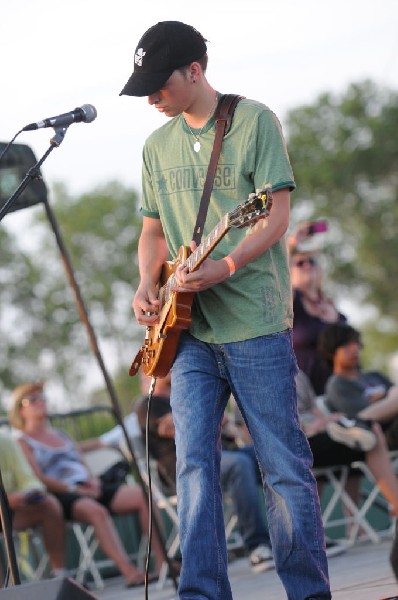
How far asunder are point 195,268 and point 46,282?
5344 cm

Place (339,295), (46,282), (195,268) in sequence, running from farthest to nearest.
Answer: (46,282), (339,295), (195,268)

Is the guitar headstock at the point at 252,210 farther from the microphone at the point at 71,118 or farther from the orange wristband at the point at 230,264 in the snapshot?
the microphone at the point at 71,118

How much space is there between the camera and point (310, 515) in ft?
13.6

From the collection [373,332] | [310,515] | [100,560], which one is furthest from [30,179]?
[373,332]

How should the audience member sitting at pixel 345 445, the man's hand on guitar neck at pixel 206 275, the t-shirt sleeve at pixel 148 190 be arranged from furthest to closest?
the audience member sitting at pixel 345 445 < the t-shirt sleeve at pixel 148 190 < the man's hand on guitar neck at pixel 206 275

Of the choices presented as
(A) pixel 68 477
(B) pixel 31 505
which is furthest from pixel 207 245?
(A) pixel 68 477

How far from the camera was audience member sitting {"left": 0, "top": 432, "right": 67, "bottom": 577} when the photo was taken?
26.4ft

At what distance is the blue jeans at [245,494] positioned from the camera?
743 cm

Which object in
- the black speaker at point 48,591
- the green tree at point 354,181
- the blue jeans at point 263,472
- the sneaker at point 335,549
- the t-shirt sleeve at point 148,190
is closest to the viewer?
the black speaker at point 48,591

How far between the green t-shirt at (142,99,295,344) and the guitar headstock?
263 mm

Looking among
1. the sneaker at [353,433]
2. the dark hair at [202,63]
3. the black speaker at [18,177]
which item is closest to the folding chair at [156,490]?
the sneaker at [353,433]

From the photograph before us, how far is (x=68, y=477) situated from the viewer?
8719mm

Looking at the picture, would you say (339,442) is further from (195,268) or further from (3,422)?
(195,268)

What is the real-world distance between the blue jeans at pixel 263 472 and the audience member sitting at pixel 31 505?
4038 mm
